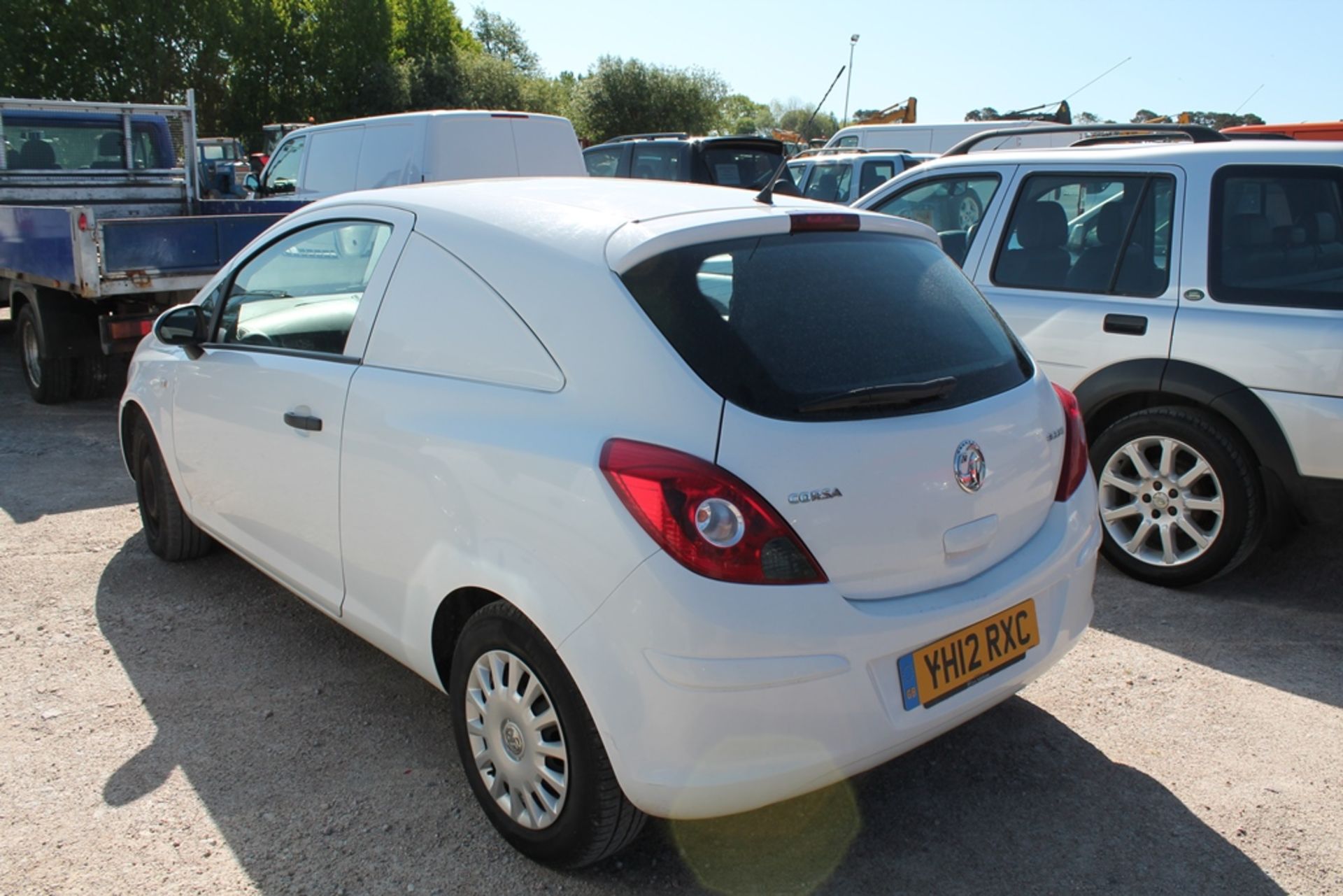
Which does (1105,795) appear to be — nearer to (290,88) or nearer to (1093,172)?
(1093,172)

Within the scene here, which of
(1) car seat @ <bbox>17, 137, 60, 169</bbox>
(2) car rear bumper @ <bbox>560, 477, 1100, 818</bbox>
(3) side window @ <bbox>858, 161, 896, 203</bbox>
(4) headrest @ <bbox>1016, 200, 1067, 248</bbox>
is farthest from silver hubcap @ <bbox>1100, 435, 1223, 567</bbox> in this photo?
(3) side window @ <bbox>858, 161, 896, 203</bbox>

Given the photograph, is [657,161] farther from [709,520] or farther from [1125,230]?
[709,520]

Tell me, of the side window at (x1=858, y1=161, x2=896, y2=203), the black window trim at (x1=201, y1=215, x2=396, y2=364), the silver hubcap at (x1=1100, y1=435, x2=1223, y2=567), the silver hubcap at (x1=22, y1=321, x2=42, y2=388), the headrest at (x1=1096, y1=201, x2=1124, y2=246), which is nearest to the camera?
the black window trim at (x1=201, y1=215, x2=396, y2=364)

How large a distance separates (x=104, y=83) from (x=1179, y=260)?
4457 centimetres

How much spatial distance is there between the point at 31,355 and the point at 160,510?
4.58m

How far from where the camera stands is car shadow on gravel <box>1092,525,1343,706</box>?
387 cm

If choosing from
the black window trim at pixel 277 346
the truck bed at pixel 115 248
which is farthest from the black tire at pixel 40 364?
the black window trim at pixel 277 346

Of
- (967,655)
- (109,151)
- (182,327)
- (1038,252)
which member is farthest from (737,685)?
(109,151)

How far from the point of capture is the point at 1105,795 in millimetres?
3061

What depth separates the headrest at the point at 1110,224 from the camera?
471cm

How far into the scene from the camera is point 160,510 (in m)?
4.71

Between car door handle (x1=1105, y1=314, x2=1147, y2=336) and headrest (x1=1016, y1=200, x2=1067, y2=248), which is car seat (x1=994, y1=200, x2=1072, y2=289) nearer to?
headrest (x1=1016, y1=200, x2=1067, y2=248)

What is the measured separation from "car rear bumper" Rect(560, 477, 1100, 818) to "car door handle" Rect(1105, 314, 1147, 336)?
2598 millimetres

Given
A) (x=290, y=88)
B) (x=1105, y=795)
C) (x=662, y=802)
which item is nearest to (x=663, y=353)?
(x=662, y=802)
